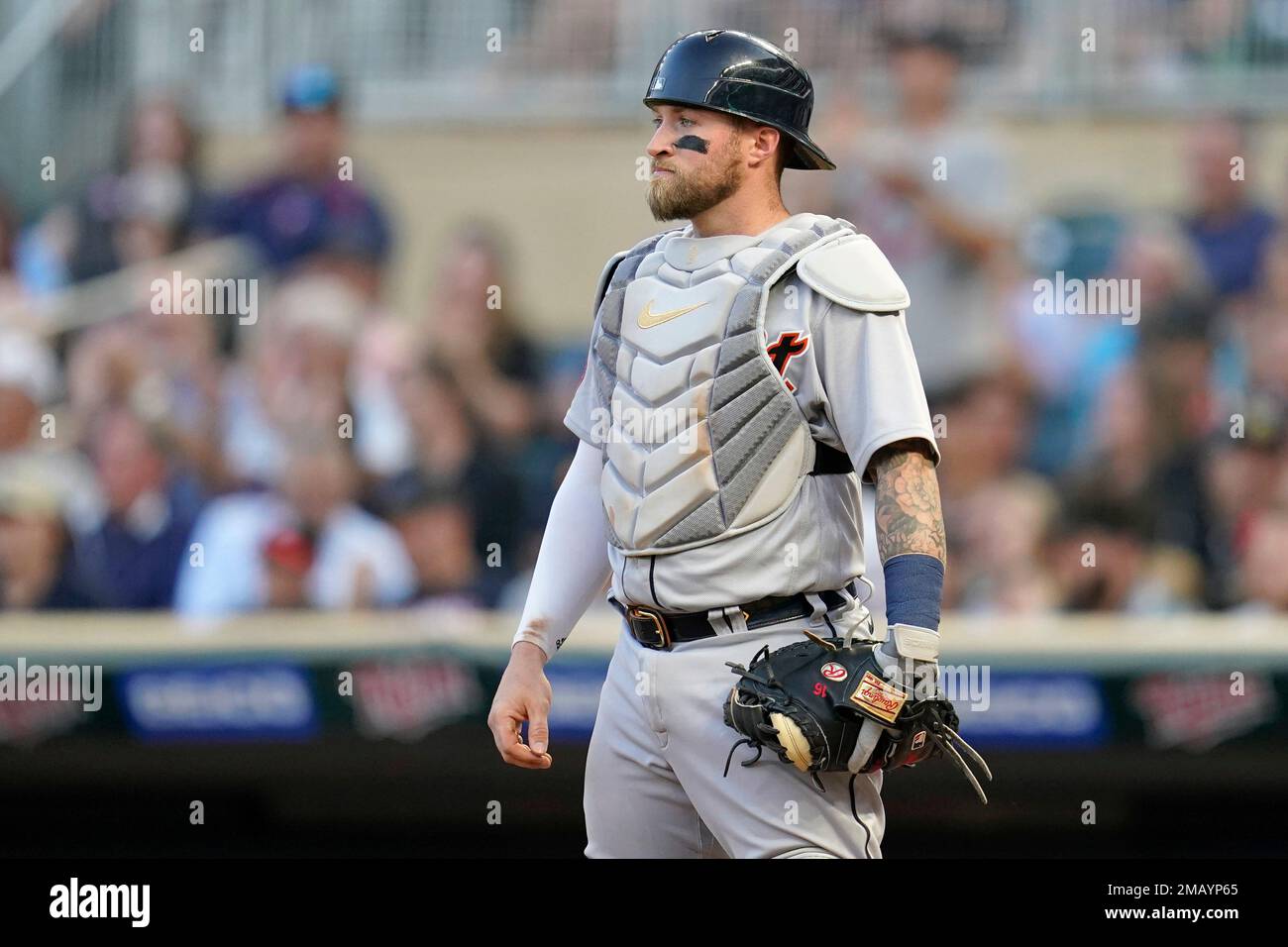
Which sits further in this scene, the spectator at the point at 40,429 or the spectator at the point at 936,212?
the spectator at the point at 40,429

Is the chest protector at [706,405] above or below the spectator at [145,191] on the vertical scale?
below

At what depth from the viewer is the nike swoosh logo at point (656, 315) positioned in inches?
103

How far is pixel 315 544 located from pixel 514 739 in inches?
126

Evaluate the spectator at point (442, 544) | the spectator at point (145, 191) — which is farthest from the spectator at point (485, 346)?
the spectator at point (145, 191)

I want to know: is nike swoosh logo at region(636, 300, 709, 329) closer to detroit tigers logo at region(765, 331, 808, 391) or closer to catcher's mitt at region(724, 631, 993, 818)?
detroit tigers logo at region(765, 331, 808, 391)

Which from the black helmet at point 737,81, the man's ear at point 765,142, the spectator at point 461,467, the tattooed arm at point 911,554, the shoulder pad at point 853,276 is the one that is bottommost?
the spectator at point 461,467

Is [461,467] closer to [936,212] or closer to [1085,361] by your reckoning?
[936,212]

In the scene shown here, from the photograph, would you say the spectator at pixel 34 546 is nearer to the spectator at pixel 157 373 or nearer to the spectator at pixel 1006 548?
the spectator at pixel 157 373

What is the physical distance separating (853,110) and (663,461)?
3.65 m

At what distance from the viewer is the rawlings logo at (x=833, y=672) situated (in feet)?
7.84

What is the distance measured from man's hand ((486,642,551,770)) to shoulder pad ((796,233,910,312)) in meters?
0.72

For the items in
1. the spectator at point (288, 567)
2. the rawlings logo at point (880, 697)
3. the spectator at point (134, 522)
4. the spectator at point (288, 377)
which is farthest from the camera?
the spectator at point (288, 377)

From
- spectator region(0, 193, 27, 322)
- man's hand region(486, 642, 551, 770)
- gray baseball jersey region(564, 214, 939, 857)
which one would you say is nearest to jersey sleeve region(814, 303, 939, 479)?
gray baseball jersey region(564, 214, 939, 857)

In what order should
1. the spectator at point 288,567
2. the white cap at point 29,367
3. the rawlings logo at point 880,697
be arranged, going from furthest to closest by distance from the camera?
the white cap at point 29,367
the spectator at point 288,567
the rawlings logo at point 880,697
